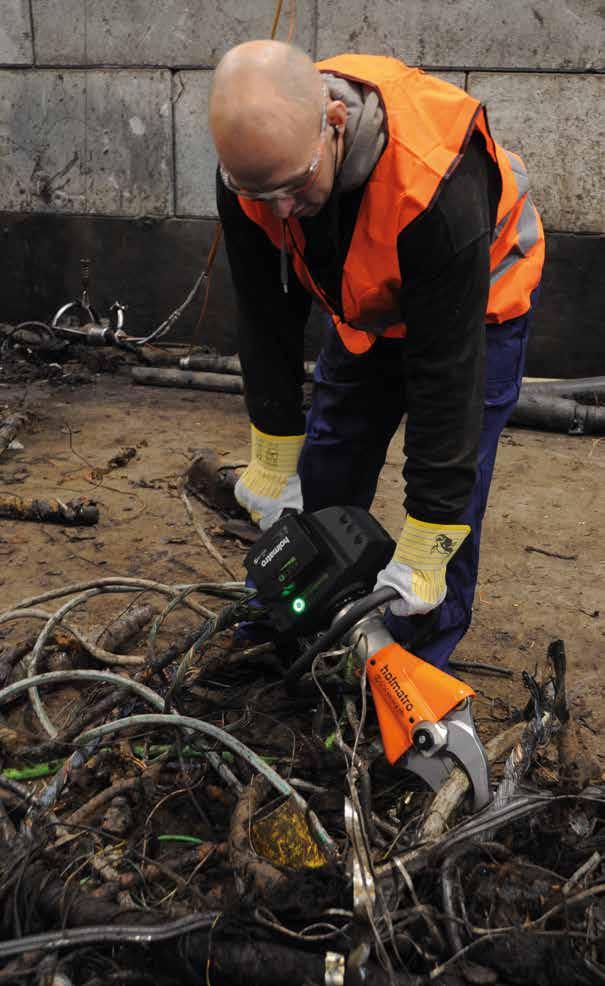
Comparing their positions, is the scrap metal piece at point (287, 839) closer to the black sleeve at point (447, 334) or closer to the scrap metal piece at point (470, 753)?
the scrap metal piece at point (470, 753)

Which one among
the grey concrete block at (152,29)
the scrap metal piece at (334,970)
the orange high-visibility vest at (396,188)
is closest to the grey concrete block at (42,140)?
the grey concrete block at (152,29)

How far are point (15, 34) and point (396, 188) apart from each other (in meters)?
5.75

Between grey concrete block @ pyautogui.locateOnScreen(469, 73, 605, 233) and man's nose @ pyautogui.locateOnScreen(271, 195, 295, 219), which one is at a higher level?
man's nose @ pyautogui.locateOnScreen(271, 195, 295, 219)

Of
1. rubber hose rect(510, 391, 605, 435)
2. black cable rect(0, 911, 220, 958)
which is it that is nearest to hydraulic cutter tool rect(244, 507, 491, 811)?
black cable rect(0, 911, 220, 958)

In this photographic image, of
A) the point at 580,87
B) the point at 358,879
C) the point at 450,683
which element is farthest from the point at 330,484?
the point at 580,87

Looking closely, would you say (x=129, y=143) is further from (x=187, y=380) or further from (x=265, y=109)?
(x=265, y=109)

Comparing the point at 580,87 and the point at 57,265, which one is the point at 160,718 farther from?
the point at 57,265

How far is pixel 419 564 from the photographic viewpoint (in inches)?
83.7

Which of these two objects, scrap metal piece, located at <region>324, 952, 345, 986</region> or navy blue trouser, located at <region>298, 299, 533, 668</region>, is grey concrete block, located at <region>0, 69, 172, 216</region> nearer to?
navy blue trouser, located at <region>298, 299, 533, 668</region>

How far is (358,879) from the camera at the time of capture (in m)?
1.59

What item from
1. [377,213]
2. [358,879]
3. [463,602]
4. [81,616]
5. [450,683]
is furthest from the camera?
[81,616]

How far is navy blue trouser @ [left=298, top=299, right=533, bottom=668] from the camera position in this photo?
7.79 ft

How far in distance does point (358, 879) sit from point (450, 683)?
54 cm

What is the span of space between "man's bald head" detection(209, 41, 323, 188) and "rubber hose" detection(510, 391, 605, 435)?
3717mm
